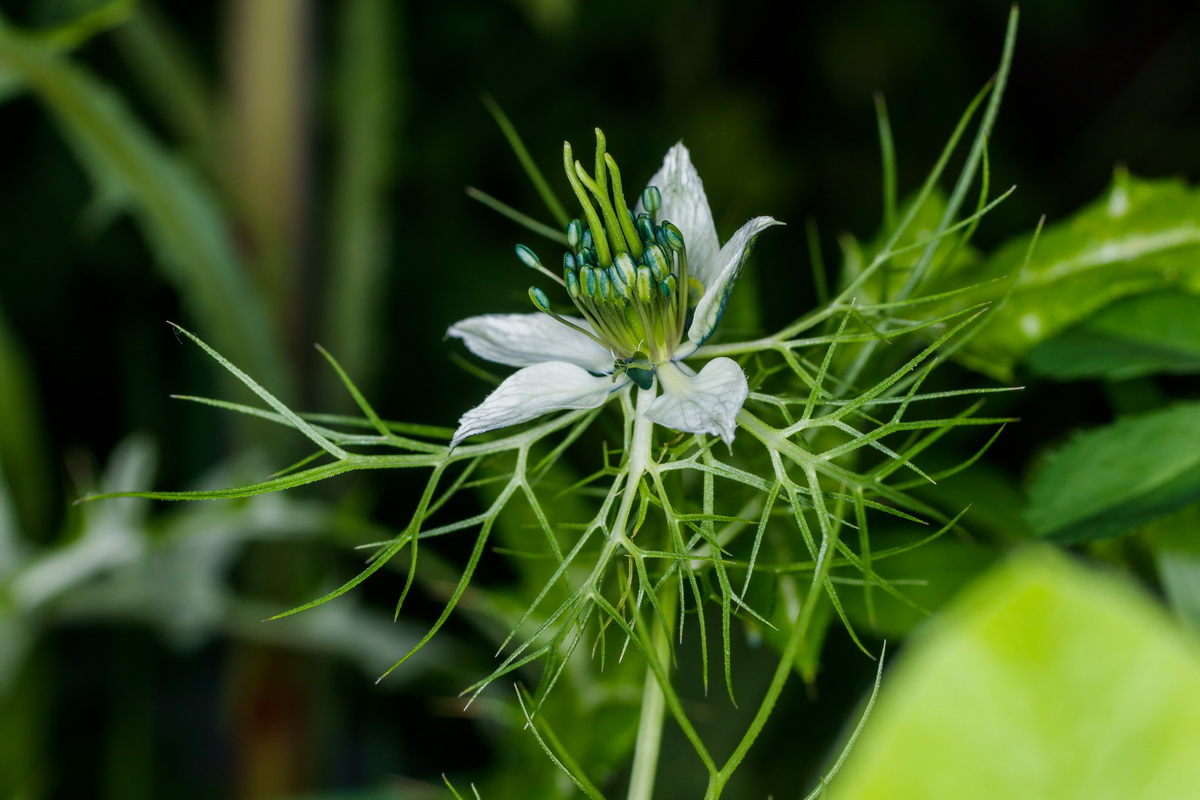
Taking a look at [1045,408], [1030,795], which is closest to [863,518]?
[1030,795]

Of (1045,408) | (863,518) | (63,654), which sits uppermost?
(863,518)

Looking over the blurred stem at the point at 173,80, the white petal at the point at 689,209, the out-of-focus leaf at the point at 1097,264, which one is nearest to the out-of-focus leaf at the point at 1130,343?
the out-of-focus leaf at the point at 1097,264

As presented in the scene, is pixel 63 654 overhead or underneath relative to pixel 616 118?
underneath

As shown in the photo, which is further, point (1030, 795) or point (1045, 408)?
point (1045, 408)

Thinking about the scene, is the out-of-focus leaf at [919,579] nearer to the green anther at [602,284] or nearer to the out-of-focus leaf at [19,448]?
the green anther at [602,284]

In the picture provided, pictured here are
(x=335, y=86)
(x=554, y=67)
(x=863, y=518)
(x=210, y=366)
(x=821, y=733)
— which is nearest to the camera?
(x=863, y=518)

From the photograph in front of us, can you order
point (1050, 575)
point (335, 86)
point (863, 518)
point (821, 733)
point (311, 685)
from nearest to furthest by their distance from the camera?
point (1050, 575), point (863, 518), point (821, 733), point (311, 685), point (335, 86)

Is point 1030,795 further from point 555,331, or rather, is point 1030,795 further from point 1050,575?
point 555,331
